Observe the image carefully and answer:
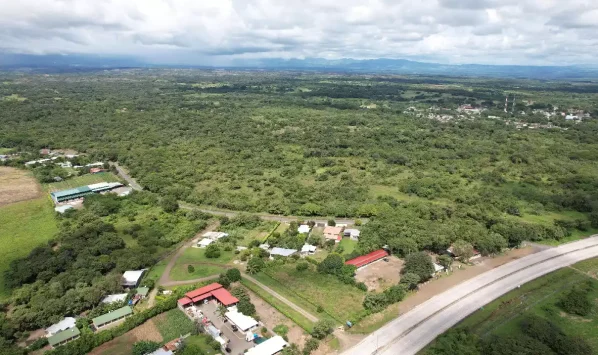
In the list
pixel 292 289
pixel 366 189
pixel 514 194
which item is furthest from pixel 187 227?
pixel 514 194

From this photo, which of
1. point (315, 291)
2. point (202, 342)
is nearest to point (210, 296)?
point (202, 342)

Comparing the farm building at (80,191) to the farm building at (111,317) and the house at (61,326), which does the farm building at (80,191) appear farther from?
the farm building at (111,317)

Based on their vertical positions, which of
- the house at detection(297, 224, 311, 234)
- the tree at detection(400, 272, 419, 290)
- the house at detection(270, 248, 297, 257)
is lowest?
the house at detection(270, 248, 297, 257)

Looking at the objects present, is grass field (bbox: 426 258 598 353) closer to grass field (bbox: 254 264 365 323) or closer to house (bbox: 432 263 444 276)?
house (bbox: 432 263 444 276)

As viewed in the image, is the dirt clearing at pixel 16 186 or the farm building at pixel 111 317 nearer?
the farm building at pixel 111 317

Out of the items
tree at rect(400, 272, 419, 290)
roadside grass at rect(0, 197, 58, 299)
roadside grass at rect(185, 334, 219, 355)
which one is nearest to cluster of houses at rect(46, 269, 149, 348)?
roadside grass at rect(185, 334, 219, 355)

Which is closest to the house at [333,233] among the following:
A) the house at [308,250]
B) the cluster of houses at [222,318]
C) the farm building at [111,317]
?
the house at [308,250]

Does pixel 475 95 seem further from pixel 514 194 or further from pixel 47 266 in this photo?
pixel 47 266
